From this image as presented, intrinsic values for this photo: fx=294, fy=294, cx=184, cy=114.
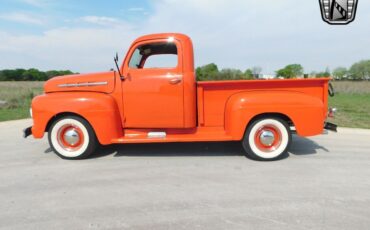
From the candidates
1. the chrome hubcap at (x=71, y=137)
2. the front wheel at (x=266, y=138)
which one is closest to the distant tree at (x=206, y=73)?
the front wheel at (x=266, y=138)

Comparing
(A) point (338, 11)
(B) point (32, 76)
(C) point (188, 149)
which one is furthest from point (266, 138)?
(B) point (32, 76)

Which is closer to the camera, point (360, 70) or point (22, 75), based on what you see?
point (360, 70)

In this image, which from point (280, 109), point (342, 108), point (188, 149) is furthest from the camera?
point (342, 108)

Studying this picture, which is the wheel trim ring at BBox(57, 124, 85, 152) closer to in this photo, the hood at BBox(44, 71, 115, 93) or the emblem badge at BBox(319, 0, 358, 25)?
the hood at BBox(44, 71, 115, 93)

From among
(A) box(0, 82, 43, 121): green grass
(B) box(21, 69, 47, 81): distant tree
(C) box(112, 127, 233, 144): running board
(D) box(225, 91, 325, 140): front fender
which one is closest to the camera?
(D) box(225, 91, 325, 140): front fender

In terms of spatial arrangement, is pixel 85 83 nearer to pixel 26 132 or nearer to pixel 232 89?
pixel 26 132

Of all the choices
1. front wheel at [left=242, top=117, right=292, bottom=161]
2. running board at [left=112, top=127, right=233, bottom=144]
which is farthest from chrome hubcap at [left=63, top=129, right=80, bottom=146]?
front wheel at [left=242, top=117, right=292, bottom=161]

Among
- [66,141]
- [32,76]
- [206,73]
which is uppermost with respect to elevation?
[32,76]

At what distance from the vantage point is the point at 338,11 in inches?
309

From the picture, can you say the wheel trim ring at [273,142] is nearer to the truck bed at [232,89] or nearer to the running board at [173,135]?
the running board at [173,135]

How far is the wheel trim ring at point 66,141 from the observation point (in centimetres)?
500

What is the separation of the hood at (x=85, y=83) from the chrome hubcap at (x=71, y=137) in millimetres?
741

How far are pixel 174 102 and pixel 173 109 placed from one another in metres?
0.12

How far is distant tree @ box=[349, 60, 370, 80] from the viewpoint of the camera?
2013 inches
